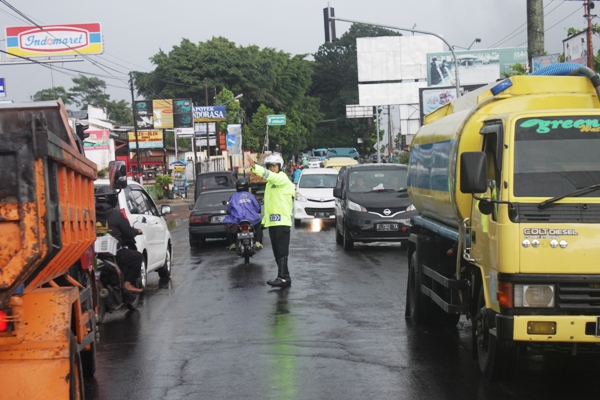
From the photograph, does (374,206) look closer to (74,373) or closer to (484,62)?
(74,373)

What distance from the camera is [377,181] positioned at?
→ 19.2 metres

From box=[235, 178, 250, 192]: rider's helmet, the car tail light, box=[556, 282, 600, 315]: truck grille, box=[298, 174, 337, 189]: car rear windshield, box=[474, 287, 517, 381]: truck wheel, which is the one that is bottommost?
the car tail light

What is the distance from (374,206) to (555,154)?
1157 centimetres

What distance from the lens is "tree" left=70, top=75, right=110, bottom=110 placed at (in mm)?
116188

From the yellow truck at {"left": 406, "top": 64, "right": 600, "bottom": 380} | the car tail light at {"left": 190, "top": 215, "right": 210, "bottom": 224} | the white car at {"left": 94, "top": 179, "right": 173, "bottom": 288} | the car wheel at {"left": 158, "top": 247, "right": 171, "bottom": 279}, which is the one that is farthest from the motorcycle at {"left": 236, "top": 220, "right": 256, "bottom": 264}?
the yellow truck at {"left": 406, "top": 64, "right": 600, "bottom": 380}

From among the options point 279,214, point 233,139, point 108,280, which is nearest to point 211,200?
point 279,214

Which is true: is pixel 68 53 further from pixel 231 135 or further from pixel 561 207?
pixel 561 207

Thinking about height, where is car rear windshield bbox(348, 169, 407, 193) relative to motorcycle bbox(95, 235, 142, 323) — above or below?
above

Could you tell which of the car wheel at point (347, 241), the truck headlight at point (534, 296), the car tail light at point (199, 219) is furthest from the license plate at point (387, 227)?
the truck headlight at point (534, 296)

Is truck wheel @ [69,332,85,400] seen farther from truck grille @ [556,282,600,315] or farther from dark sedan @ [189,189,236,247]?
dark sedan @ [189,189,236,247]

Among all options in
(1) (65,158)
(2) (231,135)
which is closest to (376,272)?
(1) (65,158)

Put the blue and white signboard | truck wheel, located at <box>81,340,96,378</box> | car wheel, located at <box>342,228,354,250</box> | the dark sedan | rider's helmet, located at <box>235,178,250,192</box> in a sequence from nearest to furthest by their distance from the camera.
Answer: truck wheel, located at <box>81,340,96,378</box>
rider's helmet, located at <box>235,178,250,192</box>
car wheel, located at <box>342,228,354,250</box>
the dark sedan
the blue and white signboard

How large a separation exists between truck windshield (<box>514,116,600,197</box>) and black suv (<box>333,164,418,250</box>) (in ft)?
37.4

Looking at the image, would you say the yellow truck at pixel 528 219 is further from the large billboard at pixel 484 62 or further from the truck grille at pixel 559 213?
the large billboard at pixel 484 62
